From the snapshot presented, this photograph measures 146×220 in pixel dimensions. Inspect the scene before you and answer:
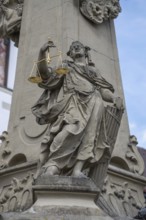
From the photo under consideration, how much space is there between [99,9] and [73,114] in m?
3.38

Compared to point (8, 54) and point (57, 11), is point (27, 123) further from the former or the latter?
point (8, 54)

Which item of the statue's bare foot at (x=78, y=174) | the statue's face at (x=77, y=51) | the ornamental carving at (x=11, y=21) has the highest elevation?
the ornamental carving at (x=11, y=21)

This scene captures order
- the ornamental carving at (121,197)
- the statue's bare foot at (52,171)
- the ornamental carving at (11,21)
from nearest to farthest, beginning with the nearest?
Result: the statue's bare foot at (52,171) < the ornamental carving at (121,197) < the ornamental carving at (11,21)

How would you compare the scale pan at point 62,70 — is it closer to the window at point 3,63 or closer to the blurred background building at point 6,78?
the blurred background building at point 6,78

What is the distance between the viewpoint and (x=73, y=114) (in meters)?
5.76

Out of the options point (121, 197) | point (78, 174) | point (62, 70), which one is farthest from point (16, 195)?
point (62, 70)

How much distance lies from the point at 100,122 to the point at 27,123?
192cm

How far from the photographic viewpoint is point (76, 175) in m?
5.54

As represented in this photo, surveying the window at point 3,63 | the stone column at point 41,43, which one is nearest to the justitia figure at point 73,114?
the stone column at point 41,43

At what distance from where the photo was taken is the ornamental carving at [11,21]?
902 centimetres

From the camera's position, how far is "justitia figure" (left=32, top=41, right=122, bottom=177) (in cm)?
562

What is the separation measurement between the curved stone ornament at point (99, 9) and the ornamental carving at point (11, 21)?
132cm

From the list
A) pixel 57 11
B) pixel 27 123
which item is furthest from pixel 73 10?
pixel 27 123

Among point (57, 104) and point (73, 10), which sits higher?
point (73, 10)
